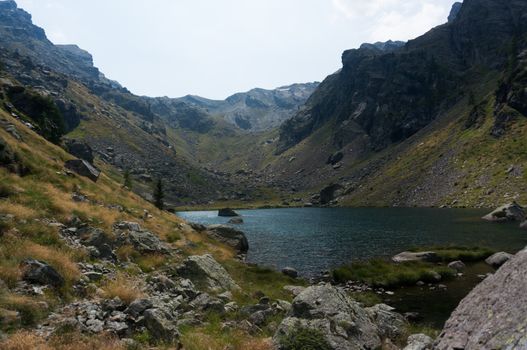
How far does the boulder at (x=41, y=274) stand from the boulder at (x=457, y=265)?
5084 cm

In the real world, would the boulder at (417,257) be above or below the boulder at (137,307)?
below

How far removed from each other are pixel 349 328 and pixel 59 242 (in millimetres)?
17078

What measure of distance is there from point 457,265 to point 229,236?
4171cm

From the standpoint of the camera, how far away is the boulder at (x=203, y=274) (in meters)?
25.3

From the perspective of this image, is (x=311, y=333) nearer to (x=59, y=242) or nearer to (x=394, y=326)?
(x=394, y=326)

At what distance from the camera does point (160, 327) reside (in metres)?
13.8

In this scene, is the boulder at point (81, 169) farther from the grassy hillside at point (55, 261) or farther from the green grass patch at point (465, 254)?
the green grass patch at point (465, 254)

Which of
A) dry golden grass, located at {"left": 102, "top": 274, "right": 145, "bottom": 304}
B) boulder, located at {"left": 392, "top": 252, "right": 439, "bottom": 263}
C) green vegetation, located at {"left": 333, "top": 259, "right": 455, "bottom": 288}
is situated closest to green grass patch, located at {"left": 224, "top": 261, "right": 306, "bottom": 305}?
green vegetation, located at {"left": 333, "top": 259, "right": 455, "bottom": 288}

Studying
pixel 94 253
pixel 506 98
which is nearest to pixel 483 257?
pixel 94 253

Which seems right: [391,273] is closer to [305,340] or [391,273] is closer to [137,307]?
[305,340]

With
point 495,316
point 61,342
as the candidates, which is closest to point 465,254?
point 495,316

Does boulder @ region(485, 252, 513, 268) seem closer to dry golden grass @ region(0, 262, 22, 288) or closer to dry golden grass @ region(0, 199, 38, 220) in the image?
dry golden grass @ region(0, 199, 38, 220)

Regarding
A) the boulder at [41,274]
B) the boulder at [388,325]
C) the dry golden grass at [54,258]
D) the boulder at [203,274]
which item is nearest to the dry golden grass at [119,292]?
the dry golden grass at [54,258]

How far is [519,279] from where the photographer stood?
11.3m
